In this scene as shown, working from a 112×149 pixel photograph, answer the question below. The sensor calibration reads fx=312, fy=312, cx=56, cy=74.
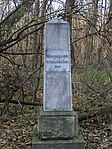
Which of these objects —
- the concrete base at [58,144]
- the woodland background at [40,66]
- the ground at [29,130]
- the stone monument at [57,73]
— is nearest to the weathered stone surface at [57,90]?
the stone monument at [57,73]

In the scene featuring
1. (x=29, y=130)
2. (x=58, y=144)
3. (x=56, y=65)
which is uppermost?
(x=56, y=65)

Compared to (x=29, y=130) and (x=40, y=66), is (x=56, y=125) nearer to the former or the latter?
(x=29, y=130)

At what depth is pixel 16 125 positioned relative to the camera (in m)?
6.81

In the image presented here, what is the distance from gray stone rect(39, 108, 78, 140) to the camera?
465cm

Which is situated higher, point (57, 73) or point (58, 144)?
point (57, 73)

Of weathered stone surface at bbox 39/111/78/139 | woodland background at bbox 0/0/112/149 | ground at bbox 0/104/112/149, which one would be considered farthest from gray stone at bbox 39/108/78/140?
woodland background at bbox 0/0/112/149

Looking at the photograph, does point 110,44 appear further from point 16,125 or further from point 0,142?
point 0,142

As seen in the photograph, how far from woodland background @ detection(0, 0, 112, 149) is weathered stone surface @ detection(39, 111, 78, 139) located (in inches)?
55.1

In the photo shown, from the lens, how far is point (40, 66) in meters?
7.21

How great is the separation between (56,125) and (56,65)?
905mm

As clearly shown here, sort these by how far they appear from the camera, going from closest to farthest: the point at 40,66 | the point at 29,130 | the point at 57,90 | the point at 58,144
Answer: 1. the point at 58,144
2. the point at 57,90
3. the point at 29,130
4. the point at 40,66

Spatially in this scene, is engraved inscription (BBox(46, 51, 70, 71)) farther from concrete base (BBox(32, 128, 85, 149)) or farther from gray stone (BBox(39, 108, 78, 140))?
concrete base (BBox(32, 128, 85, 149))

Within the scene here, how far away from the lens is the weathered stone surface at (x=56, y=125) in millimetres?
4652

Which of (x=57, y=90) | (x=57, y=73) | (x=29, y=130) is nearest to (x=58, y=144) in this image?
(x=57, y=90)
